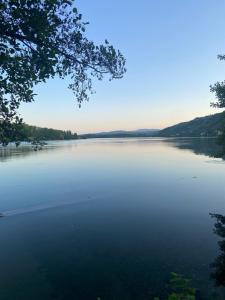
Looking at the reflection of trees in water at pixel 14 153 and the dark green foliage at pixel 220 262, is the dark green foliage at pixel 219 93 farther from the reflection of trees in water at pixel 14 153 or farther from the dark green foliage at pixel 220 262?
the reflection of trees in water at pixel 14 153

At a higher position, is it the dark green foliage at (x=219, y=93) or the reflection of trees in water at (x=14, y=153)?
the dark green foliage at (x=219, y=93)

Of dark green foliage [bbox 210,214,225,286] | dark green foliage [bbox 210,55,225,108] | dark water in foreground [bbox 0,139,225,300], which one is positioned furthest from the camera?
dark green foliage [bbox 210,55,225,108]

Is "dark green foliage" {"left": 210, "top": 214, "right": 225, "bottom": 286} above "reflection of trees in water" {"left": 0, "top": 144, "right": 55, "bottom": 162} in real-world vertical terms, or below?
below

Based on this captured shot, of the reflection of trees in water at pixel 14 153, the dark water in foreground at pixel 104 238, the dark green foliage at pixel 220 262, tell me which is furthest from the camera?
the reflection of trees in water at pixel 14 153

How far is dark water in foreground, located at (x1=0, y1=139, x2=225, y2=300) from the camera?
50.5 feet

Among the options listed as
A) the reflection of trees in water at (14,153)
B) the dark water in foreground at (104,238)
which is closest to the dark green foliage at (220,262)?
the dark water in foreground at (104,238)

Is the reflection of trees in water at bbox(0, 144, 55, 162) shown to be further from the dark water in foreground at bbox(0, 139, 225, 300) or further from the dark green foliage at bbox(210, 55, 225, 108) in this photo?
the dark green foliage at bbox(210, 55, 225, 108)

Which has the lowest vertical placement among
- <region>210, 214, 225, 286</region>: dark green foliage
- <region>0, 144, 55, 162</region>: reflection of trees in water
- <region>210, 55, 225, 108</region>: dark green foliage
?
<region>210, 214, 225, 286</region>: dark green foliage

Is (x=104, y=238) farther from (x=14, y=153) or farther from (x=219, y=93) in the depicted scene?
(x=14, y=153)

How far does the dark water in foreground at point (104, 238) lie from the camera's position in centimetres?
1540

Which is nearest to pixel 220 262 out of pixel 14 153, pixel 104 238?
pixel 104 238

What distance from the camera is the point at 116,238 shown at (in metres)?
21.8

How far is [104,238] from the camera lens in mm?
21766

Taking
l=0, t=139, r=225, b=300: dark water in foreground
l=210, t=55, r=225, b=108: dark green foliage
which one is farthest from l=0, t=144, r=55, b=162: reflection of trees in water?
l=210, t=55, r=225, b=108: dark green foliage
